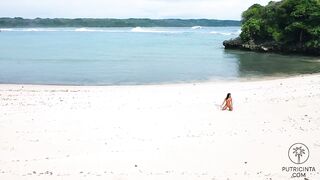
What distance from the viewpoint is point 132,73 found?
122 ft

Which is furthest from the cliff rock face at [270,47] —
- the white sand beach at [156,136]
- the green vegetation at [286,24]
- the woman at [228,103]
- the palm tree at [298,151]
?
the palm tree at [298,151]

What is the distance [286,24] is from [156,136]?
48.8 metres

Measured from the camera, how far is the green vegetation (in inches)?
2122

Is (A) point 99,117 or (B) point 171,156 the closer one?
(B) point 171,156

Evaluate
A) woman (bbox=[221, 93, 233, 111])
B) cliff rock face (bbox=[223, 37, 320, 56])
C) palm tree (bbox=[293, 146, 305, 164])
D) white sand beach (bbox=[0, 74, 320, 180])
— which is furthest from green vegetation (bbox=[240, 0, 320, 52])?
palm tree (bbox=[293, 146, 305, 164])

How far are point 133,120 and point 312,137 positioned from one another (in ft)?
21.1

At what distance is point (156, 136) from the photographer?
13977 millimetres

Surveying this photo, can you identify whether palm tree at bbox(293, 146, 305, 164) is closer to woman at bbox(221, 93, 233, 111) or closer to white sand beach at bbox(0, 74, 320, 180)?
white sand beach at bbox(0, 74, 320, 180)

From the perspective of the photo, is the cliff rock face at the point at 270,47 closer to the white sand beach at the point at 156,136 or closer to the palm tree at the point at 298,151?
the white sand beach at the point at 156,136

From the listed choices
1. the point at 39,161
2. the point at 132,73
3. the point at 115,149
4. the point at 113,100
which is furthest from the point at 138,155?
the point at 132,73

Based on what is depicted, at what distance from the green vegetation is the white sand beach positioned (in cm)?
3471

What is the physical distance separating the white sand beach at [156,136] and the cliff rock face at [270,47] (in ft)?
114

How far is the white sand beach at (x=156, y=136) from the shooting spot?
35.6ft

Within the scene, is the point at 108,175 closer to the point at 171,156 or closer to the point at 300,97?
the point at 171,156
